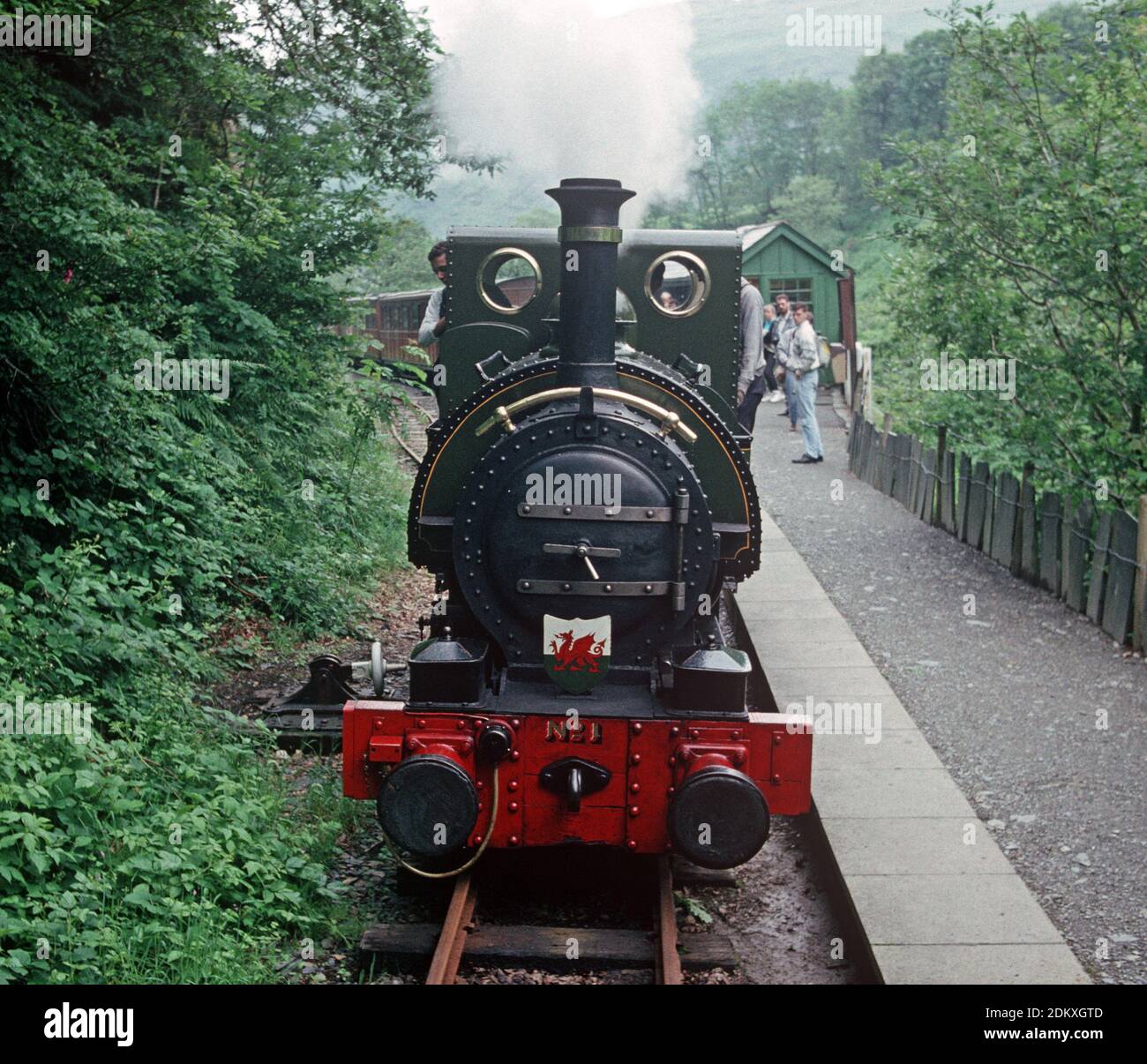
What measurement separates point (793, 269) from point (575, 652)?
23122mm

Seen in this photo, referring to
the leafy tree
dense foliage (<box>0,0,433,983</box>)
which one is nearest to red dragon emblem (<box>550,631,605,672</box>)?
dense foliage (<box>0,0,433,983</box>)

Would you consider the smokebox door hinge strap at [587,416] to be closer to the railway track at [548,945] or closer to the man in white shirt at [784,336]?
the railway track at [548,945]

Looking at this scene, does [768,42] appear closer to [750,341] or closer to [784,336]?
[784,336]

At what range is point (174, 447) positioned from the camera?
23.7 ft

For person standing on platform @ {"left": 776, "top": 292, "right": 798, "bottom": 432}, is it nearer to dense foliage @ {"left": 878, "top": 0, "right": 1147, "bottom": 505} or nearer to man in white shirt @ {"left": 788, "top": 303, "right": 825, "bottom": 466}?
man in white shirt @ {"left": 788, "top": 303, "right": 825, "bottom": 466}

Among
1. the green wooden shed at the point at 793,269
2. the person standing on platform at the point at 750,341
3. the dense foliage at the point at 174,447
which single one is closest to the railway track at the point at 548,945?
the dense foliage at the point at 174,447

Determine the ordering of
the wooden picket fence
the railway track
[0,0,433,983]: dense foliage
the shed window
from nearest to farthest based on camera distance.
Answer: the railway track → [0,0,433,983]: dense foliage → the wooden picket fence → the shed window

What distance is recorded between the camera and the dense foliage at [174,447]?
4555 millimetres

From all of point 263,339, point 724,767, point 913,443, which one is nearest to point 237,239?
point 263,339

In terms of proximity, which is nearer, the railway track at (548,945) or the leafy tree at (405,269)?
the railway track at (548,945)

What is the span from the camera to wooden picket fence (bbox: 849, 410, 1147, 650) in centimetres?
804

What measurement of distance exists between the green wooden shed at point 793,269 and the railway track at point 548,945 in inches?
903

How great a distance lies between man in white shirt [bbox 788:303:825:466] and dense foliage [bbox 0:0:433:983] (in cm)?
519

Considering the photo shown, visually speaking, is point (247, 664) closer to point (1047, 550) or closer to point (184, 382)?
point (184, 382)
